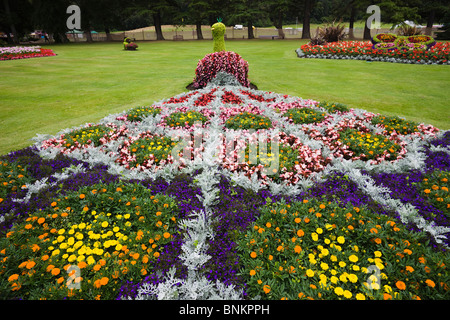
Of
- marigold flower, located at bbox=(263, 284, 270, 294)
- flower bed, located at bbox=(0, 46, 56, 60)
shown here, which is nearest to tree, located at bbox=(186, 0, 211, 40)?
flower bed, located at bbox=(0, 46, 56, 60)

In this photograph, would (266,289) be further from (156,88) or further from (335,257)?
(156,88)

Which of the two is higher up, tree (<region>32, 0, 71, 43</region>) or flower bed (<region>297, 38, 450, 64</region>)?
tree (<region>32, 0, 71, 43</region>)

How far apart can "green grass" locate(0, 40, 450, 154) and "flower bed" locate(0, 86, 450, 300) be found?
2.64m

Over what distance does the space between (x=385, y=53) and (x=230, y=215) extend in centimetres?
2177

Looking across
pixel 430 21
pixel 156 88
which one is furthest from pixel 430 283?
pixel 430 21

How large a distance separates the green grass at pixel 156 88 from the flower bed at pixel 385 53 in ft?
6.23

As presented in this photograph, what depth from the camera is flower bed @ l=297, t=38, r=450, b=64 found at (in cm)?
1719

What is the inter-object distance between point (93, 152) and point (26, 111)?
579 cm

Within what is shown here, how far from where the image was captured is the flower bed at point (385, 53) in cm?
1719

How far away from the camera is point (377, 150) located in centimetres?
510

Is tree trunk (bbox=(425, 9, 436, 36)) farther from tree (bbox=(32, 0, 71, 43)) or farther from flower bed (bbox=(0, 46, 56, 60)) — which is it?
tree (bbox=(32, 0, 71, 43))

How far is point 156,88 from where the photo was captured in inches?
463

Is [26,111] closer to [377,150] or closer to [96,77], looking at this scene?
[96,77]
